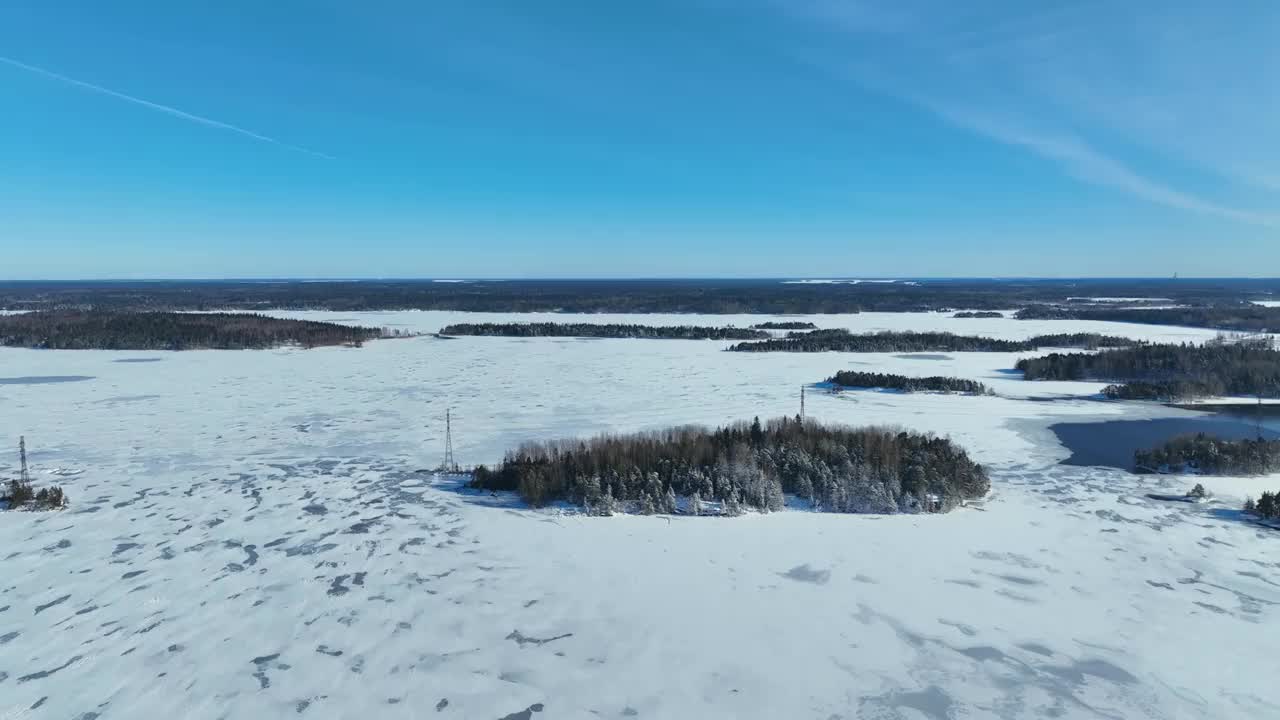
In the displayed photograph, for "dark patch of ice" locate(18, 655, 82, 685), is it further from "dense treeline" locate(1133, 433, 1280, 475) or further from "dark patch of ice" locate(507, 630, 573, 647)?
"dense treeline" locate(1133, 433, 1280, 475)

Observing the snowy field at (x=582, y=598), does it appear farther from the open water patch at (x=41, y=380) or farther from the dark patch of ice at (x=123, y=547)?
the open water patch at (x=41, y=380)

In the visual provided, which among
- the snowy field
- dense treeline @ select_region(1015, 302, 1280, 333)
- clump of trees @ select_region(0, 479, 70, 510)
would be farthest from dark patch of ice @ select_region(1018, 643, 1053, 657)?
dense treeline @ select_region(1015, 302, 1280, 333)

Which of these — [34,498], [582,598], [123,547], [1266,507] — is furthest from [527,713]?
[1266,507]

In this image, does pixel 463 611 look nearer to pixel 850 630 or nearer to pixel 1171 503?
pixel 850 630

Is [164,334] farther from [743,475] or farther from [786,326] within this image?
[786,326]

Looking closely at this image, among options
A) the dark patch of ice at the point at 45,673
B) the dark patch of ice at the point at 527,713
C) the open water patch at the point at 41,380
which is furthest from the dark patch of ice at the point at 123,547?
the open water patch at the point at 41,380

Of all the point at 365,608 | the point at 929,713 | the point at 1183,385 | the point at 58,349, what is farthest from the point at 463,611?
the point at 58,349
